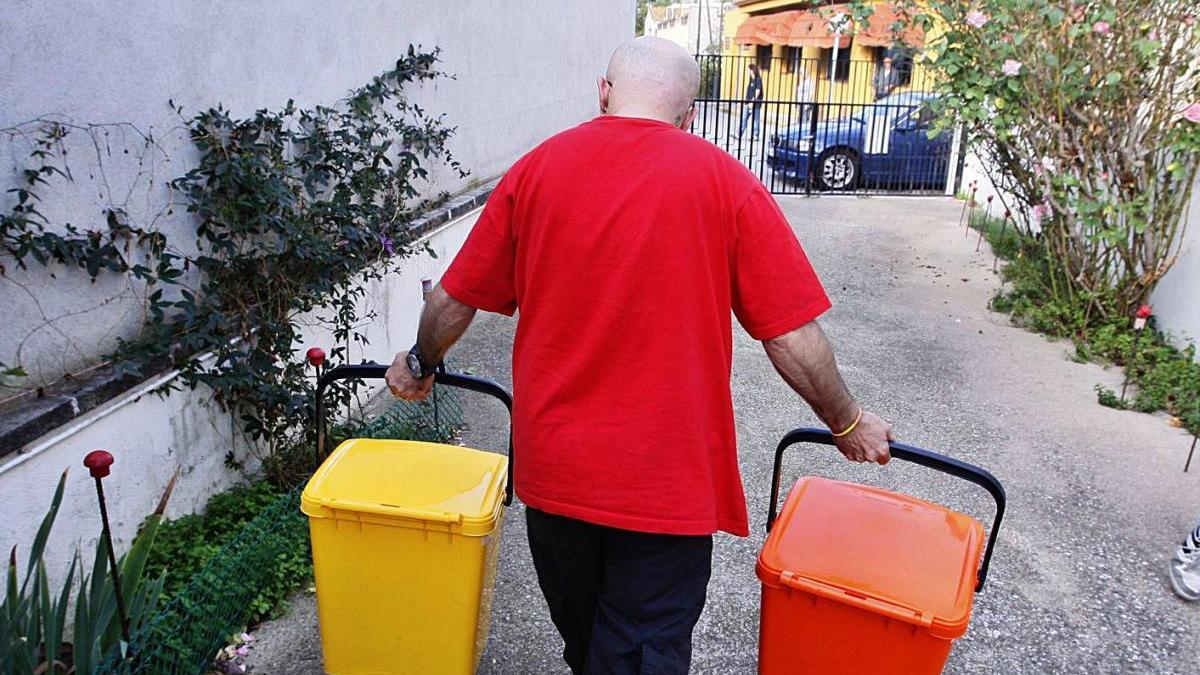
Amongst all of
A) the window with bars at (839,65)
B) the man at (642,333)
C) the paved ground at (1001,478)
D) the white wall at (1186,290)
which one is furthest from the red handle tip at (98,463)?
the window with bars at (839,65)

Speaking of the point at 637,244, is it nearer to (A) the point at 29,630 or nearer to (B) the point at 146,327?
(A) the point at 29,630

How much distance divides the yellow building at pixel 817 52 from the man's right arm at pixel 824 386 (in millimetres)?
5432

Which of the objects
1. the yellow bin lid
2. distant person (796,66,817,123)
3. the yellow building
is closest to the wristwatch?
the yellow bin lid

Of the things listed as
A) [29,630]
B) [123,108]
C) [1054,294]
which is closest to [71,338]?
[123,108]

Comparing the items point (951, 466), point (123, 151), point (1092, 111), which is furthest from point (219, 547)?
point (1092, 111)

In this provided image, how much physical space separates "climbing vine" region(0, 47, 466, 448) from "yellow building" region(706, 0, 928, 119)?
4.51 m

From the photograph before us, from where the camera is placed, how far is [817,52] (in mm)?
27031

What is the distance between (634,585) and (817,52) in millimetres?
27728

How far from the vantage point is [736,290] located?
183cm

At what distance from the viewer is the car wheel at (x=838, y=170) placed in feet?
39.9

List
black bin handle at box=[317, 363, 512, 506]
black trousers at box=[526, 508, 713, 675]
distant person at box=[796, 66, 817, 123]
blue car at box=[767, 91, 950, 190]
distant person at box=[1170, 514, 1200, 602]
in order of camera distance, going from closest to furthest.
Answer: black trousers at box=[526, 508, 713, 675]
black bin handle at box=[317, 363, 512, 506]
distant person at box=[1170, 514, 1200, 602]
distant person at box=[796, 66, 817, 123]
blue car at box=[767, 91, 950, 190]

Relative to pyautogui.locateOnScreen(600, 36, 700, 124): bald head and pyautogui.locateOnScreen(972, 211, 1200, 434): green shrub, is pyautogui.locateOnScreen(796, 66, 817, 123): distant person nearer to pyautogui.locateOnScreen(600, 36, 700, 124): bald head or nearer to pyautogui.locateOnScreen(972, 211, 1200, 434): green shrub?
pyautogui.locateOnScreen(972, 211, 1200, 434): green shrub

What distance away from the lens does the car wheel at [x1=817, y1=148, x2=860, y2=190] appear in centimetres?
1215

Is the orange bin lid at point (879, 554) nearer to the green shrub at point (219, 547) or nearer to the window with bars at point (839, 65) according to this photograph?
the green shrub at point (219, 547)
